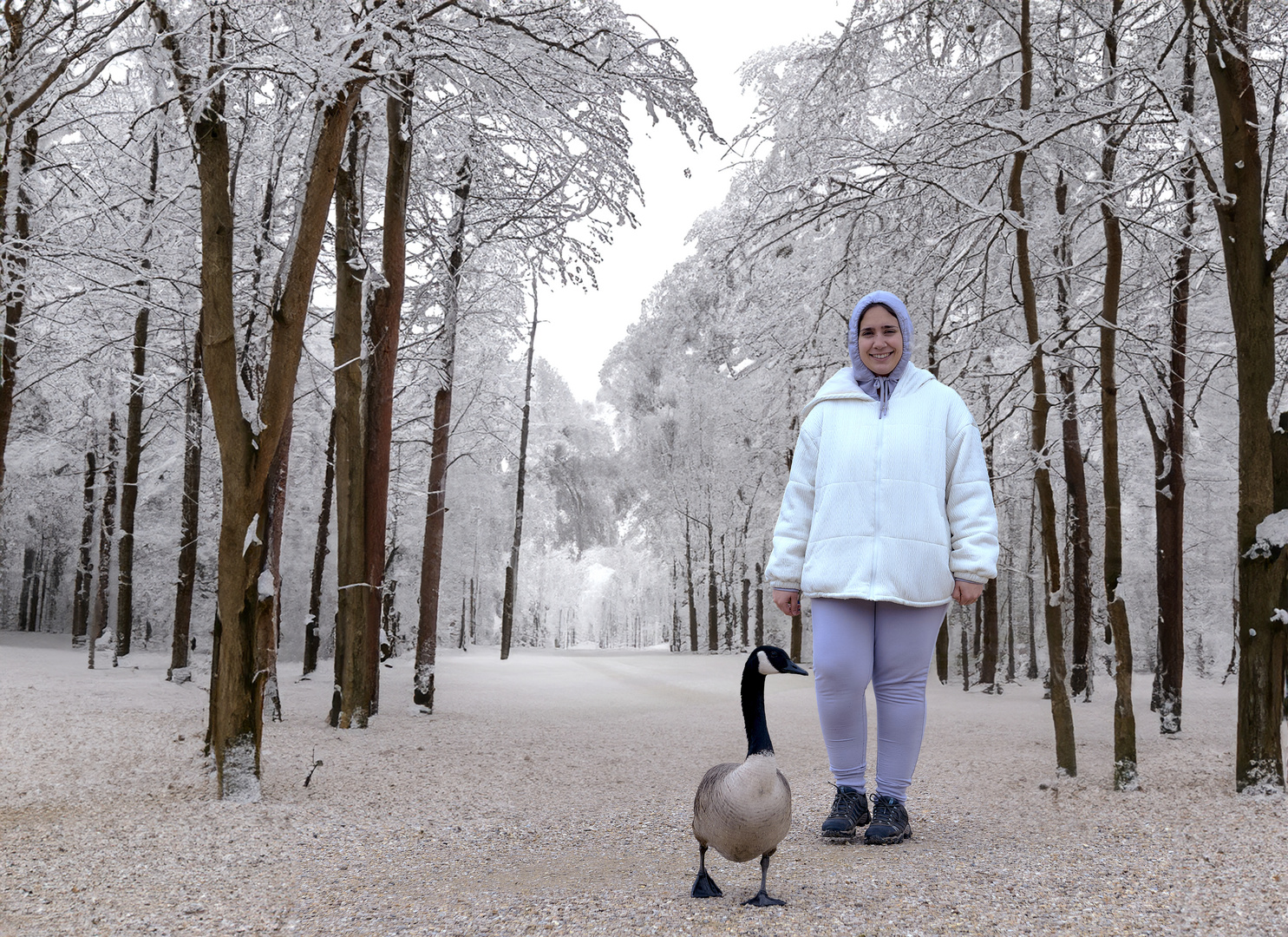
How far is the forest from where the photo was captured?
453 cm

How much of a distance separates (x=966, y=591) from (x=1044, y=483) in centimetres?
248

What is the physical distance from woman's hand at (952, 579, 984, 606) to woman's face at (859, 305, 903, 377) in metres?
0.96

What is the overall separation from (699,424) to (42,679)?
16341 mm

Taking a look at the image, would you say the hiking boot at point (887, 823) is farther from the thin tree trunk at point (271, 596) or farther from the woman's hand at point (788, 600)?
the thin tree trunk at point (271, 596)

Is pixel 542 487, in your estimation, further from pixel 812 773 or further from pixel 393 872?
pixel 393 872

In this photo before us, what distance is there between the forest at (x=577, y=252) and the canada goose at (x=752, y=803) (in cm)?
275

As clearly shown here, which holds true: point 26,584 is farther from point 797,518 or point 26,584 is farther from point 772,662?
point 772,662

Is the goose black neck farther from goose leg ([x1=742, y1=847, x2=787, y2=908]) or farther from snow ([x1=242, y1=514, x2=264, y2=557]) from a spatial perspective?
Answer: snow ([x1=242, y1=514, x2=264, y2=557])

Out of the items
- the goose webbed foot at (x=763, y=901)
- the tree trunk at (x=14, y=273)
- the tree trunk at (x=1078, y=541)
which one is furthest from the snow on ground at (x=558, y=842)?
the tree trunk at (x=1078, y=541)

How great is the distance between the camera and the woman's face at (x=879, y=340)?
3713 millimetres

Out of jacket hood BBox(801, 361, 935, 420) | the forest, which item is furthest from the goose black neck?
the forest

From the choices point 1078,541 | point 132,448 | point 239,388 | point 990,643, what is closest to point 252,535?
point 239,388

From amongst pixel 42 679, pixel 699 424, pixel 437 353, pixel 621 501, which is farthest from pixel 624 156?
pixel 621 501

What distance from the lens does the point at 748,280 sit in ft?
23.6
